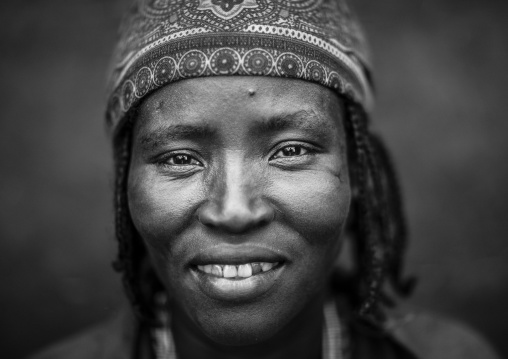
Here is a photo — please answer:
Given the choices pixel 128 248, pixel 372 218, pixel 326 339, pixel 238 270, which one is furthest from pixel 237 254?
pixel 326 339

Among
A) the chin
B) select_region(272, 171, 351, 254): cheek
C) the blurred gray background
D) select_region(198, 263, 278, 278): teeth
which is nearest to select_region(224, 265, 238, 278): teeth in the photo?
select_region(198, 263, 278, 278): teeth

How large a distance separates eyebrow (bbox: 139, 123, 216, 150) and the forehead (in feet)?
0.06

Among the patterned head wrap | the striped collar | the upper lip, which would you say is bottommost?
the striped collar

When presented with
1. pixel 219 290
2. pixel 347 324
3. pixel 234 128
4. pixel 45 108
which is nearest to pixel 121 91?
pixel 234 128

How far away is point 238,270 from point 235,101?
0.59 m

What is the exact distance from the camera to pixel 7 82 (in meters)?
3.77

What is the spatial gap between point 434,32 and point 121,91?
2.52m

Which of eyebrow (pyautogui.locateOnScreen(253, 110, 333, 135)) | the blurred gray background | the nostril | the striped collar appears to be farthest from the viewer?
the blurred gray background

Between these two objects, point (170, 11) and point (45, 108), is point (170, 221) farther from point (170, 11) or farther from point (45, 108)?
point (45, 108)

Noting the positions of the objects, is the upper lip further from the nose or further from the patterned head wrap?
the patterned head wrap

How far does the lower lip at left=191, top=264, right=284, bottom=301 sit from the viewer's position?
1940mm

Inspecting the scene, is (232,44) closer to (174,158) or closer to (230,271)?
(174,158)

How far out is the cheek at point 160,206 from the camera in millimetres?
1963

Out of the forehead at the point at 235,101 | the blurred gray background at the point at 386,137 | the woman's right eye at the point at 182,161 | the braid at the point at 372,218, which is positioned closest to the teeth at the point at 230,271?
the woman's right eye at the point at 182,161
